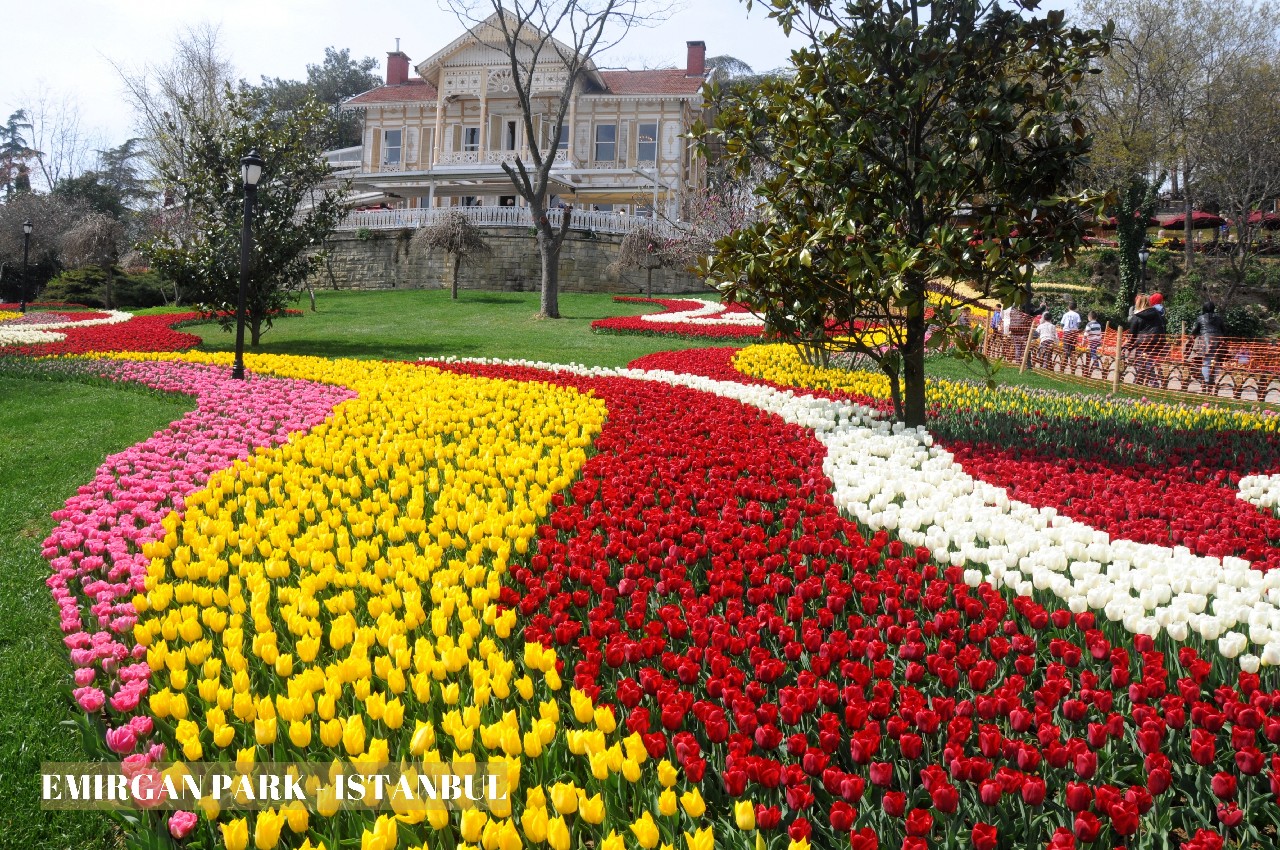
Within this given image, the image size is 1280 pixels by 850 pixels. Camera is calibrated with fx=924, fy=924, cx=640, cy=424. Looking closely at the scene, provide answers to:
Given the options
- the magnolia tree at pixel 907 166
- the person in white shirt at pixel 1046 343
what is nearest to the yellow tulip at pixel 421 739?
the magnolia tree at pixel 907 166

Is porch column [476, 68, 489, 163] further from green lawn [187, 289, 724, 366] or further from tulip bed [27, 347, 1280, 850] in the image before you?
tulip bed [27, 347, 1280, 850]

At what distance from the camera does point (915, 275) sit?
24.6 ft

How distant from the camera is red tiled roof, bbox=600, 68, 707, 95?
4316 cm

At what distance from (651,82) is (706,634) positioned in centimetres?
4430

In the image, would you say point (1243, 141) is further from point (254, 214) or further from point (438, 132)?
point (254, 214)

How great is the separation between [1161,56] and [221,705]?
42.0m

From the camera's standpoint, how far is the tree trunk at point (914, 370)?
325 inches

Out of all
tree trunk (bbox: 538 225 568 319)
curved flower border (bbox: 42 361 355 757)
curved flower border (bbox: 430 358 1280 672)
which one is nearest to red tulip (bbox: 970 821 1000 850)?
curved flower border (bbox: 430 358 1280 672)

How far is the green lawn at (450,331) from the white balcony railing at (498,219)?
486 cm

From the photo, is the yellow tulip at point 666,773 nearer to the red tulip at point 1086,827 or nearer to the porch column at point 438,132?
the red tulip at point 1086,827

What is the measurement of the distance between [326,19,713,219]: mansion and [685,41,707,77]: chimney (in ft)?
0.16

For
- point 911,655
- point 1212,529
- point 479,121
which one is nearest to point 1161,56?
point 479,121

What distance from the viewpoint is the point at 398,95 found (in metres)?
46.5

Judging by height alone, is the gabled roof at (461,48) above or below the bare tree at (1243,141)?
above
